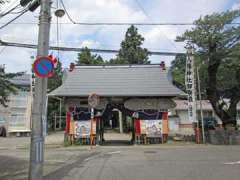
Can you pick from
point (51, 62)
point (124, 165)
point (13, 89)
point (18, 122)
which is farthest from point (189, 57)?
point (18, 122)

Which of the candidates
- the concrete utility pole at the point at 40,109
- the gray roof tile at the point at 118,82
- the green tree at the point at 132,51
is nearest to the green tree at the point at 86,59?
the green tree at the point at 132,51

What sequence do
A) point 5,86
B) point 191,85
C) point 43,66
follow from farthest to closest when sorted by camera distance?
1. point 191,85
2. point 5,86
3. point 43,66

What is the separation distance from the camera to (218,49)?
→ 2328 cm

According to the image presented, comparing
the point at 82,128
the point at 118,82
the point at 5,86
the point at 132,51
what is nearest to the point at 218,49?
the point at 118,82

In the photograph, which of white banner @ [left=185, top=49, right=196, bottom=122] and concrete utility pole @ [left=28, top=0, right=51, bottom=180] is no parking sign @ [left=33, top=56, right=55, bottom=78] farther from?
white banner @ [left=185, top=49, right=196, bottom=122]

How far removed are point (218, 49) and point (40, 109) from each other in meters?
17.0

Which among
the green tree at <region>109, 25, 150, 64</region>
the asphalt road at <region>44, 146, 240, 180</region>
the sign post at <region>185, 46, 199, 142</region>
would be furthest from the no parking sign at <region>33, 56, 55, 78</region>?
the green tree at <region>109, 25, 150, 64</region>

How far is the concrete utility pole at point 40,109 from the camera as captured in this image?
27.9ft

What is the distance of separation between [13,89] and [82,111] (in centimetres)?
1145

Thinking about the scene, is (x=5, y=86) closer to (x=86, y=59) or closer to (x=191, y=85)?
(x=191, y=85)

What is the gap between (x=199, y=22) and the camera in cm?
2336

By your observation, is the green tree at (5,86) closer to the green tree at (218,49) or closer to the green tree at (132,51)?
the green tree at (218,49)

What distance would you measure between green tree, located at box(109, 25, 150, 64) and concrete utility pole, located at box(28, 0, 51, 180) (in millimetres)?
36904

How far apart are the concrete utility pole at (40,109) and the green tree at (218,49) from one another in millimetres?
15641
